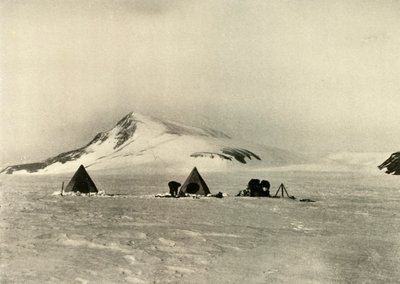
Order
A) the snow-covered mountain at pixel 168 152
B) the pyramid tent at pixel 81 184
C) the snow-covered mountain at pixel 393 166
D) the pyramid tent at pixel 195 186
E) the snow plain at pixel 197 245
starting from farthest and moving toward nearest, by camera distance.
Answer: the snow-covered mountain at pixel 168 152, the snow-covered mountain at pixel 393 166, the pyramid tent at pixel 81 184, the pyramid tent at pixel 195 186, the snow plain at pixel 197 245

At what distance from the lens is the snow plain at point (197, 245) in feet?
32.3

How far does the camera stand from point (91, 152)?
173 ft

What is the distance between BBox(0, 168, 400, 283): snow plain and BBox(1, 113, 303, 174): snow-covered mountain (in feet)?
109

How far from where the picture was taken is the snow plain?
9.84 metres

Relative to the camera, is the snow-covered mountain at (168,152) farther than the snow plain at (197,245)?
Yes

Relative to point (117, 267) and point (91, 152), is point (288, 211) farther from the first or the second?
point (91, 152)

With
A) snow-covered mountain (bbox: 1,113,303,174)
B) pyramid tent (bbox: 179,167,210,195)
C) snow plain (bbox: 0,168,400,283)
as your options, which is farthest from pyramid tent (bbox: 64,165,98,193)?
snow-covered mountain (bbox: 1,113,303,174)

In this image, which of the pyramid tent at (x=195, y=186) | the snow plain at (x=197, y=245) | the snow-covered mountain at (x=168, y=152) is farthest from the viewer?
the snow-covered mountain at (x=168, y=152)

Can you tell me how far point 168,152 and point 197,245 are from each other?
156 feet

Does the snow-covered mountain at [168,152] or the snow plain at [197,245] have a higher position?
the snow-covered mountain at [168,152]

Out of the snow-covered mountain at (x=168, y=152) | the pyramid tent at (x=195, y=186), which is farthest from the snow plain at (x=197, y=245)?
the snow-covered mountain at (x=168, y=152)

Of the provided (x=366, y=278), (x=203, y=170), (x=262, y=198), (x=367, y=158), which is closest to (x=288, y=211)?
(x=262, y=198)

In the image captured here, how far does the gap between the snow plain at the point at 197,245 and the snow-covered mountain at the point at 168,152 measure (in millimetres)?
33375

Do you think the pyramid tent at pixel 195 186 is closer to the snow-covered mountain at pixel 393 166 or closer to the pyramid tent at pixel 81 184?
the pyramid tent at pixel 81 184
